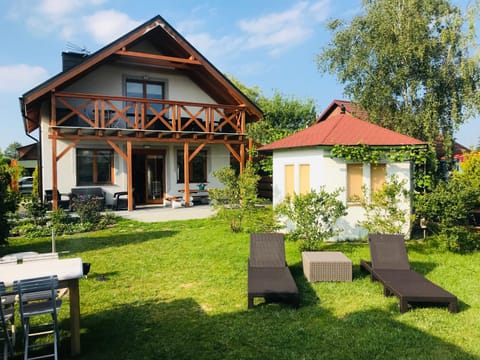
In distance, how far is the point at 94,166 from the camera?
1617 centimetres

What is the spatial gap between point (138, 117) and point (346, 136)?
9927 mm

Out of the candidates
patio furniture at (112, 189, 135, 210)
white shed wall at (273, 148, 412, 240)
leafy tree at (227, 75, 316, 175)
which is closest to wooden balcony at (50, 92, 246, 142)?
patio furniture at (112, 189, 135, 210)

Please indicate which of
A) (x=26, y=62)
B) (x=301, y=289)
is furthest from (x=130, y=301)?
(x=26, y=62)

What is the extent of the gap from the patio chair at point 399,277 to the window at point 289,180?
4.37 meters

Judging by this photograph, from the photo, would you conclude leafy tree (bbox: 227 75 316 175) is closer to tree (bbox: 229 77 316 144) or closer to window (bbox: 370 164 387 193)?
tree (bbox: 229 77 316 144)

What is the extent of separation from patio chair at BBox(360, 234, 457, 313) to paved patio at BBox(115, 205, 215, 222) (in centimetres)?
720

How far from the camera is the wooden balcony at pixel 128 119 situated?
13914 mm

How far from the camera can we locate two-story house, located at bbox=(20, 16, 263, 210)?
47.1ft

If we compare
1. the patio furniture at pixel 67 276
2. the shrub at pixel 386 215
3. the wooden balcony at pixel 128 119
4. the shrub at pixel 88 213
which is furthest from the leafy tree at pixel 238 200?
the patio furniture at pixel 67 276

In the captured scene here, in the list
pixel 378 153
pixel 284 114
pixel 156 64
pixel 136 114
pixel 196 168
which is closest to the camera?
pixel 378 153

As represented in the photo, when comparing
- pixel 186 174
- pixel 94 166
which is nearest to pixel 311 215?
pixel 186 174

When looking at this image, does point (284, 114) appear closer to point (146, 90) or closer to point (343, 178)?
point (146, 90)

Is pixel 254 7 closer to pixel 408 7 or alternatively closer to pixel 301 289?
pixel 408 7

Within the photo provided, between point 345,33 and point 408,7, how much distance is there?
2.32m
